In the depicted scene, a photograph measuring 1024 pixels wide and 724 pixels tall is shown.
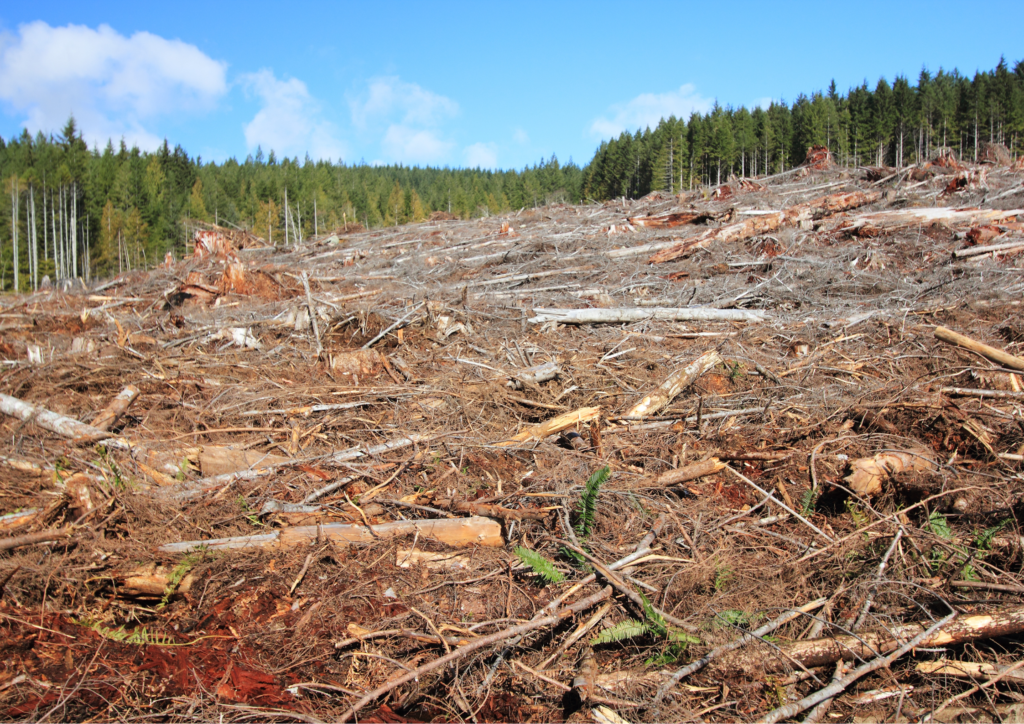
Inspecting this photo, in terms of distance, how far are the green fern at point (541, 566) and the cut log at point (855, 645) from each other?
2.93ft

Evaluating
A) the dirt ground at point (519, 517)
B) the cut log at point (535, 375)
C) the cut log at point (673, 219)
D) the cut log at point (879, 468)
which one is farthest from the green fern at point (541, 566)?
the cut log at point (673, 219)

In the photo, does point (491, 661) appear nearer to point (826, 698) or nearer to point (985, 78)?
point (826, 698)

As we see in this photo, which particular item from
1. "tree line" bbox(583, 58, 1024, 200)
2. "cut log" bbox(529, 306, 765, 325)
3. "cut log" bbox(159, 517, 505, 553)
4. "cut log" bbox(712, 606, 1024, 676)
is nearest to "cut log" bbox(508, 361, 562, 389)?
"cut log" bbox(529, 306, 765, 325)

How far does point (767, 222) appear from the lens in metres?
11.5

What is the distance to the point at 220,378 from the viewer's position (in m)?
6.14

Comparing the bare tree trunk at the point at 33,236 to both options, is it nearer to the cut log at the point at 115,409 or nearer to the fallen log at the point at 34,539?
the cut log at the point at 115,409

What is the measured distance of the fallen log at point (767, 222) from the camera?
34.4 feet

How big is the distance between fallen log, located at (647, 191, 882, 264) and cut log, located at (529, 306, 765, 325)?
11.2 feet

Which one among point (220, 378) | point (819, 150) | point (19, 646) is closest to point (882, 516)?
point (19, 646)

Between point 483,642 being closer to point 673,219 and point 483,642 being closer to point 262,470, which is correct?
point 262,470

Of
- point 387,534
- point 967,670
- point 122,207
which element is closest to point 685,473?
point 967,670

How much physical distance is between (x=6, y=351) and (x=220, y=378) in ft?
12.9

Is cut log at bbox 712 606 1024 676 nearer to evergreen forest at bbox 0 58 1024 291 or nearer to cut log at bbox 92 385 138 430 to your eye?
cut log at bbox 92 385 138 430

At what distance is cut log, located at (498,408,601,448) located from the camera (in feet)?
15.1
